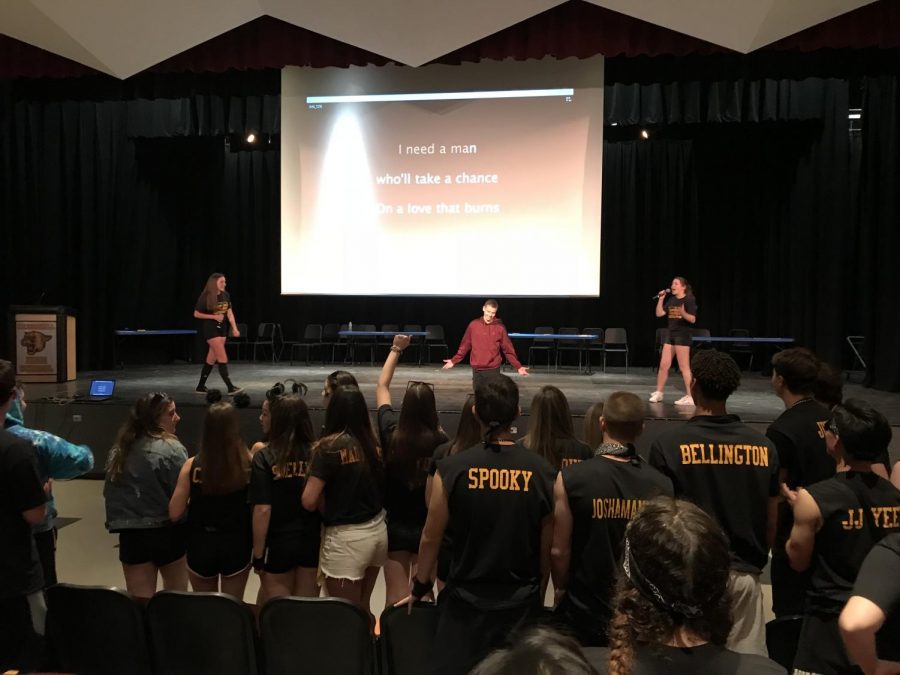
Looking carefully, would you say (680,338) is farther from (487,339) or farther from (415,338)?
(415,338)

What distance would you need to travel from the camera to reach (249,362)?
12.4m

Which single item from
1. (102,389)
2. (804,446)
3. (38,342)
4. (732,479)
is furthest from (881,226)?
(38,342)

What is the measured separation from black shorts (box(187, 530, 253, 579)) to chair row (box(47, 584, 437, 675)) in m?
0.56

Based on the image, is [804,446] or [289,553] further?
[289,553]

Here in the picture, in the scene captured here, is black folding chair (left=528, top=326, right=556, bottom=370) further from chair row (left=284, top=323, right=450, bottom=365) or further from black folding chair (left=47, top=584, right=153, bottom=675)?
black folding chair (left=47, top=584, right=153, bottom=675)

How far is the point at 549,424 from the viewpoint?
2801 mm

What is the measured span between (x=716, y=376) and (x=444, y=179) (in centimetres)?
629

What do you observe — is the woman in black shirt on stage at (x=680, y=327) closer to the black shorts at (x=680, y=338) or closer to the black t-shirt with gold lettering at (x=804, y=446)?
the black shorts at (x=680, y=338)

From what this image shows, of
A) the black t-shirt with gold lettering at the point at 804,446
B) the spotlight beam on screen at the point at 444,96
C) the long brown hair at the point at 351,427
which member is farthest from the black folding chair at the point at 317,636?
the spotlight beam on screen at the point at 444,96

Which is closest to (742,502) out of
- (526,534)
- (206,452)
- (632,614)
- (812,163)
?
(526,534)

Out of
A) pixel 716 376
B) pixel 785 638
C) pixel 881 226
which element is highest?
pixel 881 226

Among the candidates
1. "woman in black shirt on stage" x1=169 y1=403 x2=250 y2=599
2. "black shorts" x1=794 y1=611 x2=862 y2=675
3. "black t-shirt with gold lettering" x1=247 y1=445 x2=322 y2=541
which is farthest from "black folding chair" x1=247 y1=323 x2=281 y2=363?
"black shorts" x1=794 y1=611 x2=862 y2=675

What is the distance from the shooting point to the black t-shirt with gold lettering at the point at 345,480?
8.76ft

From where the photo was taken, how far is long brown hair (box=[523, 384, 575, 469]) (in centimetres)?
277
